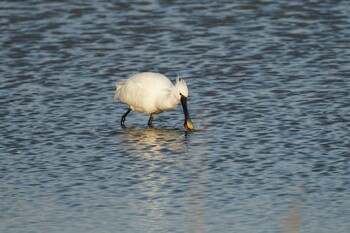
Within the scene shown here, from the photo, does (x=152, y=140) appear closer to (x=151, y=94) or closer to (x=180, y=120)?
(x=151, y=94)

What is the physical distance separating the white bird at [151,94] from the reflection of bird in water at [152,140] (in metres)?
0.25

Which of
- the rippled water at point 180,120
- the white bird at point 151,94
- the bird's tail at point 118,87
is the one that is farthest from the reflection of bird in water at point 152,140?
the bird's tail at point 118,87

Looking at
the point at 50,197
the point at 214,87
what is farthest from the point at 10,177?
the point at 214,87

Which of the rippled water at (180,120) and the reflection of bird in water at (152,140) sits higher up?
the rippled water at (180,120)

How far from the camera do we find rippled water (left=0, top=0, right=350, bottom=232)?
9422mm

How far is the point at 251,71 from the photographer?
47.9ft

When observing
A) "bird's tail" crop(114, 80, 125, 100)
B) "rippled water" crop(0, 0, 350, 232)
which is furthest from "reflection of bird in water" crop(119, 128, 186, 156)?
"bird's tail" crop(114, 80, 125, 100)

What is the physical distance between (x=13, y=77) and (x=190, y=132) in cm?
313

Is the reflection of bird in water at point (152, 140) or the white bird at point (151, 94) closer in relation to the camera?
the reflection of bird in water at point (152, 140)

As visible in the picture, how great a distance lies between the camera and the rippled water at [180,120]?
30.9 feet

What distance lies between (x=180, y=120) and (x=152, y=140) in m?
0.99

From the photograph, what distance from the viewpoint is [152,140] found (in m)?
12.1

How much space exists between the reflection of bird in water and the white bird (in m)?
0.25

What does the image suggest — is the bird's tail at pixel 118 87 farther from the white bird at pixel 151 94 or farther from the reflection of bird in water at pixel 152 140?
the reflection of bird in water at pixel 152 140
